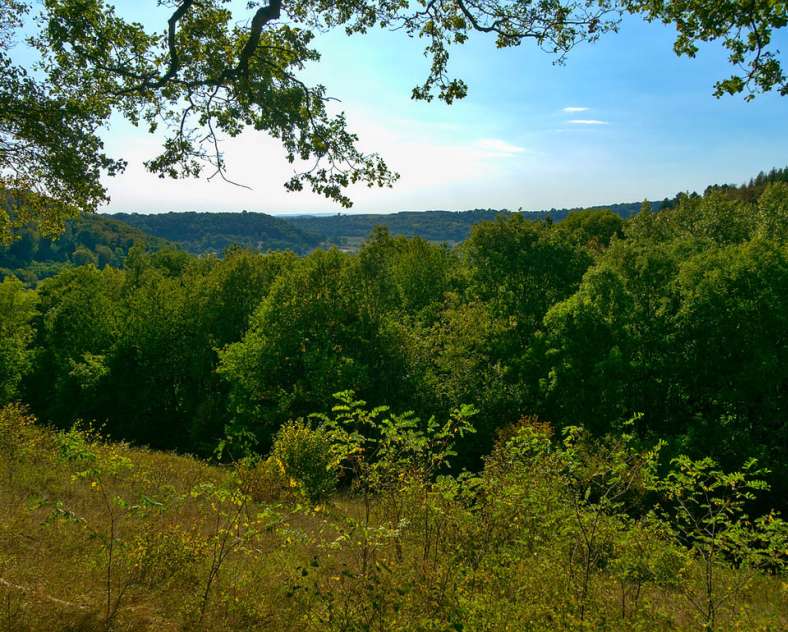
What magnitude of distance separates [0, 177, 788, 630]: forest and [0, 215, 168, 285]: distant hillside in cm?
12311

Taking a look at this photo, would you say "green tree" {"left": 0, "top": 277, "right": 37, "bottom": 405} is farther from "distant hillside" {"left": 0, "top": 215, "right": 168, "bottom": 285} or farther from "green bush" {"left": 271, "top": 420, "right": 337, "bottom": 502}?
"distant hillside" {"left": 0, "top": 215, "right": 168, "bottom": 285}

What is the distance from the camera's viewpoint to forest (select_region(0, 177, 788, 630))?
6.37m

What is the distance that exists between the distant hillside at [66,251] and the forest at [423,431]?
12311cm

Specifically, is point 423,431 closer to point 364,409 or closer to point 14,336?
point 364,409

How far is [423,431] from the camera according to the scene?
12398mm

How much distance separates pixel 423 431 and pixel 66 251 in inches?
7713

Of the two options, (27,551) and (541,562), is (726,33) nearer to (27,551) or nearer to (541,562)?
(541,562)

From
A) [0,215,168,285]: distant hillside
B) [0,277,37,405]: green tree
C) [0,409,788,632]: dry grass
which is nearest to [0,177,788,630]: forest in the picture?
[0,409,788,632]: dry grass

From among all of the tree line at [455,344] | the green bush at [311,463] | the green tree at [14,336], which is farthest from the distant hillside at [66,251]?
the green bush at [311,463]

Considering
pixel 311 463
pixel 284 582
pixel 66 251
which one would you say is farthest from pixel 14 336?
pixel 66 251

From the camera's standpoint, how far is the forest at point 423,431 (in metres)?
6.37

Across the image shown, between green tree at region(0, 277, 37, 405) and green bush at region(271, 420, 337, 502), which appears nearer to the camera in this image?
green bush at region(271, 420, 337, 502)

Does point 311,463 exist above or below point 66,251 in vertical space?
below

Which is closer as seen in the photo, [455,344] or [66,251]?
[455,344]
